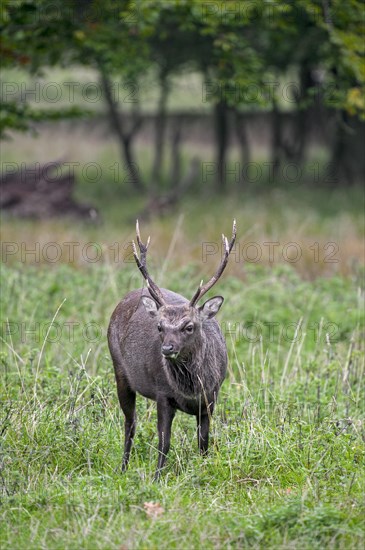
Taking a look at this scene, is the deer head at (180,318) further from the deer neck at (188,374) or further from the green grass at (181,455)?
the green grass at (181,455)

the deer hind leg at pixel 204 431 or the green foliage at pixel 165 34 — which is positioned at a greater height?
the green foliage at pixel 165 34

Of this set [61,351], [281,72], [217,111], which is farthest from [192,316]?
[217,111]

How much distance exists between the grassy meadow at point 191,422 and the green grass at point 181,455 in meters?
0.01

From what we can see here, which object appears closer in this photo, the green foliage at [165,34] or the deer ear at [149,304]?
the deer ear at [149,304]

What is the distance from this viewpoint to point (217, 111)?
25.2 m

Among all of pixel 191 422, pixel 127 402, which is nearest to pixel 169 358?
pixel 127 402

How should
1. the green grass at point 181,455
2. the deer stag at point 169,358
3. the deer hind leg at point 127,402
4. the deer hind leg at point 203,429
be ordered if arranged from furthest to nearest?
the deer hind leg at point 127,402 < the deer hind leg at point 203,429 < the deer stag at point 169,358 < the green grass at point 181,455

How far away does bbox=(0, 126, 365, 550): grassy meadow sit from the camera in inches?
202

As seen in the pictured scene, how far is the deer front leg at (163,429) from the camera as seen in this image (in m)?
6.13

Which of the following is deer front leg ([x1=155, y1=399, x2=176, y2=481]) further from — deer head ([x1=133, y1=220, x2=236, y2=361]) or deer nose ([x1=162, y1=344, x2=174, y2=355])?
deer nose ([x1=162, y1=344, x2=174, y2=355])

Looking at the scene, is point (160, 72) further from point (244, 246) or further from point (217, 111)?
point (244, 246)

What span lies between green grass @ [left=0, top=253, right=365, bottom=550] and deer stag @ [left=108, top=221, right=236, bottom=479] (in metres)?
0.21

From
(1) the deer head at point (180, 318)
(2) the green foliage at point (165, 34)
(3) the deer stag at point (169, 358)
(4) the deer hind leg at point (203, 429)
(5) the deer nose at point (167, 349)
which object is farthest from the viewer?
(2) the green foliage at point (165, 34)

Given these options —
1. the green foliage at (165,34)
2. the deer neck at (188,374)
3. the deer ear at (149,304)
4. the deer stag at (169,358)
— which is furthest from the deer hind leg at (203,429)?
the green foliage at (165,34)
